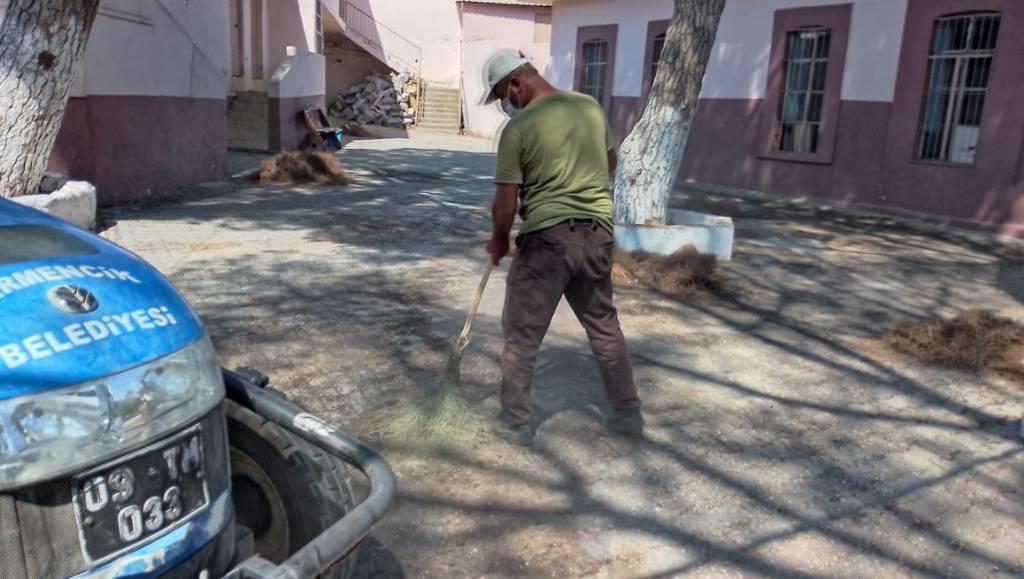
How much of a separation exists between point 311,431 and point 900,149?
36.8 feet

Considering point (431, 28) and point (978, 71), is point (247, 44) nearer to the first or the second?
point (978, 71)

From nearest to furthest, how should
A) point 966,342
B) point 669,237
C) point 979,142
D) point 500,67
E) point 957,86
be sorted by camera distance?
1. point 500,67
2. point 966,342
3. point 669,237
4. point 979,142
5. point 957,86

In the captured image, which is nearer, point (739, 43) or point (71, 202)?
point (71, 202)

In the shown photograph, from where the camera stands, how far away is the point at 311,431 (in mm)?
2170

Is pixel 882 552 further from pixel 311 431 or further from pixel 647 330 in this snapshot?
pixel 647 330

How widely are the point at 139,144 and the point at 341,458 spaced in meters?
8.95

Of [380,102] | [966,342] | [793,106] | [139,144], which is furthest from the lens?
[380,102]

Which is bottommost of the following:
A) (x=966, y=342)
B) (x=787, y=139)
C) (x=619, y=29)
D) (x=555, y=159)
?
(x=966, y=342)

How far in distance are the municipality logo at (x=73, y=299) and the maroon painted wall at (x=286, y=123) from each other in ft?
48.7

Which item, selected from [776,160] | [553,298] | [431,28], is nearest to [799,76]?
[776,160]

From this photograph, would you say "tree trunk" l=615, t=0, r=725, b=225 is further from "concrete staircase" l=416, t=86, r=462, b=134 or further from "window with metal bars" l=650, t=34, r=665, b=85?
"concrete staircase" l=416, t=86, r=462, b=134

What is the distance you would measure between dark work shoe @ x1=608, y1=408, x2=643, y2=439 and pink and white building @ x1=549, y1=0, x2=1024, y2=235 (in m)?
8.28

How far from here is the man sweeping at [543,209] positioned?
11.6 feet

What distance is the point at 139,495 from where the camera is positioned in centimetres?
171
